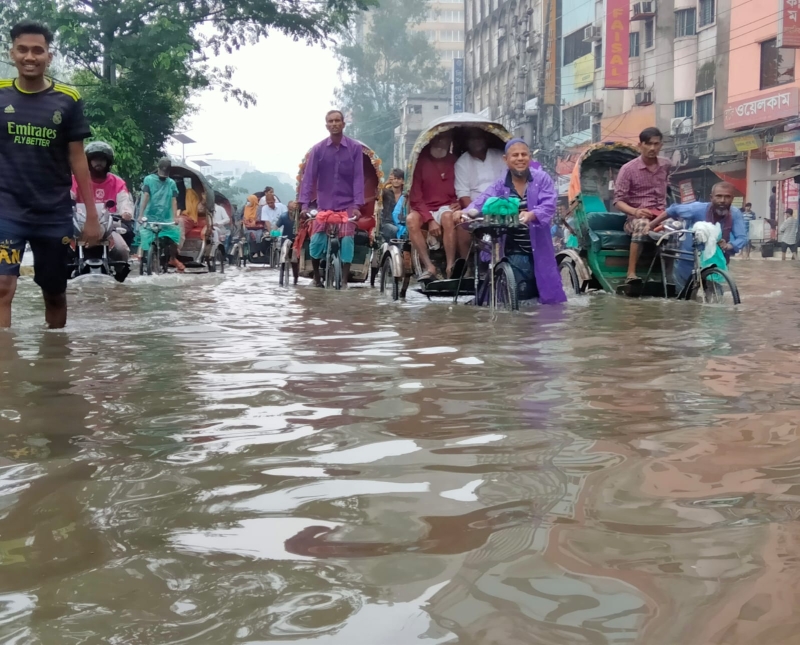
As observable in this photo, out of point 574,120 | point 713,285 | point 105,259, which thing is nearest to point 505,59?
point 574,120

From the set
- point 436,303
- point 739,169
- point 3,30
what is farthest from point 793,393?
point 739,169

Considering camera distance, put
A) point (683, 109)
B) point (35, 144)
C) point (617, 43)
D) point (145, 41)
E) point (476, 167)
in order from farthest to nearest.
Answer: point (617, 43)
point (683, 109)
point (145, 41)
point (476, 167)
point (35, 144)

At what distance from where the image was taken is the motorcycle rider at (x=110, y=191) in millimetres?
10102

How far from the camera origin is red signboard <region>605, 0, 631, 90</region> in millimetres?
34625

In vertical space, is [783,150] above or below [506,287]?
above

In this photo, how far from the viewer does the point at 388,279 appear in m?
10.8

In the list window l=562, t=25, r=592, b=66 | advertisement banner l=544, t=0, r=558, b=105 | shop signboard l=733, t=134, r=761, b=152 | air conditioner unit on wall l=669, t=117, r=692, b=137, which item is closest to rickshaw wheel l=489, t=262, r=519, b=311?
shop signboard l=733, t=134, r=761, b=152

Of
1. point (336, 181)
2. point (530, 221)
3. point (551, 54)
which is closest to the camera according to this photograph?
point (530, 221)

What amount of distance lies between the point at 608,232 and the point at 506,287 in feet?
7.80

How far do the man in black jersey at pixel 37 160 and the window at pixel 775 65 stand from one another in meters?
24.6

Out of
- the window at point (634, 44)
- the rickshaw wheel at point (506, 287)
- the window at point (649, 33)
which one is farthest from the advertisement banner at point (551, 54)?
the rickshaw wheel at point (506, 287)

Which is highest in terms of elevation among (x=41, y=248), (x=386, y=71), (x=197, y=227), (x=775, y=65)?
(x=386, y=71)

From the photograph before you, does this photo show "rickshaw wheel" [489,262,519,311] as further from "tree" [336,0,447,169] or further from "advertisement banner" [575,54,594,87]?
"tree" [336,0,447,169]

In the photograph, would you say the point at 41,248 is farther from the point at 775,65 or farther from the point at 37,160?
the point at 775,65
